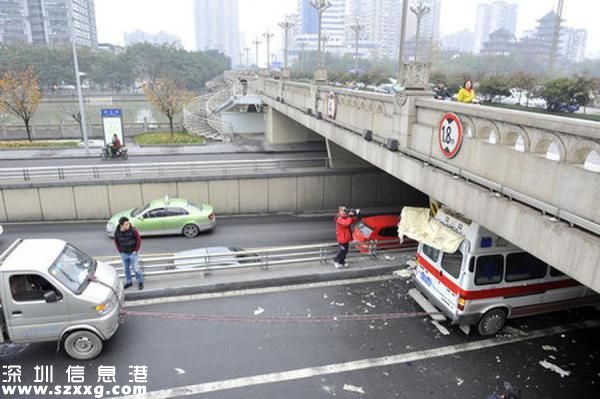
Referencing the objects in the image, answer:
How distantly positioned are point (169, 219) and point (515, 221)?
13288mm

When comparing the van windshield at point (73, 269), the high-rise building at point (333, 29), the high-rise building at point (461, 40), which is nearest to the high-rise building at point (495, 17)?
the high-rise building at point (461, 40)

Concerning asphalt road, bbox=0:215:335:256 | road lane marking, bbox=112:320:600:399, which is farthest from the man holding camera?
asphalt road, bbox=0:215:335:256

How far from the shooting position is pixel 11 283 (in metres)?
6.77

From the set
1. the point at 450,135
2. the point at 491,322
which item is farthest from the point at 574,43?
the point at 491,322

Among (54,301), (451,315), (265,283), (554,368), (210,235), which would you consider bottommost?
(210,235)

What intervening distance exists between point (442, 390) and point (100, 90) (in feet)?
352

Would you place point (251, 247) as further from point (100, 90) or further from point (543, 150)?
point (100, 90)

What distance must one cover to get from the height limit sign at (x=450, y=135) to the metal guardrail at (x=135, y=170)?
44.1ft

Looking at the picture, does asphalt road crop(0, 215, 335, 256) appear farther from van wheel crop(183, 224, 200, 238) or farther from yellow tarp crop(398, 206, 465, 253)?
yellow tarp crop(398, 206, 465, 253)

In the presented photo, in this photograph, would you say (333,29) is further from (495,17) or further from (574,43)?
(574,43)

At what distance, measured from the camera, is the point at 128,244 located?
915 cm

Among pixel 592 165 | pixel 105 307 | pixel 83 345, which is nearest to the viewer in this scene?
pixel 592 165

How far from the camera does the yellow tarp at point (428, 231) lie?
8070mm

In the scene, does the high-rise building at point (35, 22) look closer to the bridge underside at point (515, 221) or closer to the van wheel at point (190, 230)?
the van wheel at point (190, 230)
